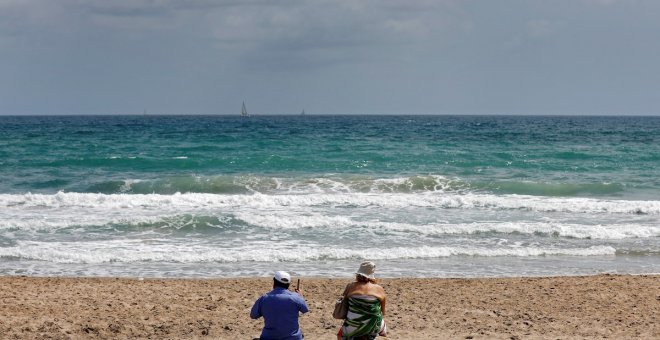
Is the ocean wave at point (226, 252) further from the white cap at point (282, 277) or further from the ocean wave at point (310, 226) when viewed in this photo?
the white cap at point (282, 277)

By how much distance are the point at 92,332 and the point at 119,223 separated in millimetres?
8440

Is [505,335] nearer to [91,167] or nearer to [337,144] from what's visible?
[91,167]

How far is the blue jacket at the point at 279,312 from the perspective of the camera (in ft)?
26.1

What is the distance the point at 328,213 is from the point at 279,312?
40.2ft

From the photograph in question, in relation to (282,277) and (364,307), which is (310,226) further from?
(364,307)

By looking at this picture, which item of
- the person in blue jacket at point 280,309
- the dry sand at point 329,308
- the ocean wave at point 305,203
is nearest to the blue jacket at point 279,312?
the person in blue jacket at point 280,309

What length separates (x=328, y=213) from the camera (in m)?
20.2

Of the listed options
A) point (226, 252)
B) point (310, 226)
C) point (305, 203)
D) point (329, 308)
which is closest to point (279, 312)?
point (329, 308)

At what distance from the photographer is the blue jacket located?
7.95 metres

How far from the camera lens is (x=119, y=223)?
18.1m

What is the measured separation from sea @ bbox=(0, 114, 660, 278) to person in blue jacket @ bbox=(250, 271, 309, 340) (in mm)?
5597

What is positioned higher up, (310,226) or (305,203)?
(305,203)

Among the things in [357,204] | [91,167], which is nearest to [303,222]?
[357,204]

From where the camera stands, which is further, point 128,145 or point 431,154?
point 128,145
